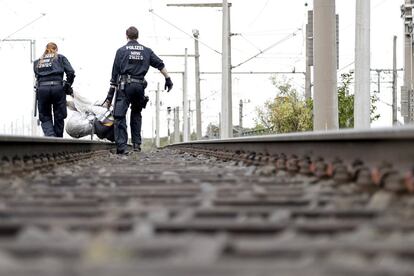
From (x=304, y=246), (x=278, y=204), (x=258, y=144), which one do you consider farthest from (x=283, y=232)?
(x=258, y=144)

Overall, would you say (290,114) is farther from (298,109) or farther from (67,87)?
(67,87)

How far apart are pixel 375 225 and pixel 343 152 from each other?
318 cm

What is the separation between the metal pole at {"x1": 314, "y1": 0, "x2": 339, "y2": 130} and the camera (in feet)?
60.6

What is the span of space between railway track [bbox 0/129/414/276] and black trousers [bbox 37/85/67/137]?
27.2 feet

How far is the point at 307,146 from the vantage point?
7.50 meters

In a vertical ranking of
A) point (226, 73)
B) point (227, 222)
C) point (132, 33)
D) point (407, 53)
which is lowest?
point (227, 222)

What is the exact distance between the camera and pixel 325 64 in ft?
61.1

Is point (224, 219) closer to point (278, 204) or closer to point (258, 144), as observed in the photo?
point (278, 204)

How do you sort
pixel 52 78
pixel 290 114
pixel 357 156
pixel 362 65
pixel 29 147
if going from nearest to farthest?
pixel 357 156 < pixel 29 147 < pixel 52 78 < pixel 362 65 < pixel 290 114

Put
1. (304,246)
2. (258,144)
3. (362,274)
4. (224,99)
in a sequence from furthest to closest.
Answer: (224,99) < (258,144) < (304,246) < (362,274)

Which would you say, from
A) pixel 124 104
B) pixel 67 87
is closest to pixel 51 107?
pixel 67 87

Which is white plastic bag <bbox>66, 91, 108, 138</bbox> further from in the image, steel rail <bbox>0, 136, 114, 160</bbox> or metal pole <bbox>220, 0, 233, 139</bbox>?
steel rail <bbox>0, 136, 114, 160</bbox>

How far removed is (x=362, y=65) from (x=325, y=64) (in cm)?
293

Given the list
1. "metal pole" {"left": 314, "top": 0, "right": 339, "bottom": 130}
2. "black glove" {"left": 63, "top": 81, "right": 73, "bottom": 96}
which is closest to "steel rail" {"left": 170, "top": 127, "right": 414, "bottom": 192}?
"black glove" {"left": 63, "top": 81, "right": 73, "bottom": 96}
